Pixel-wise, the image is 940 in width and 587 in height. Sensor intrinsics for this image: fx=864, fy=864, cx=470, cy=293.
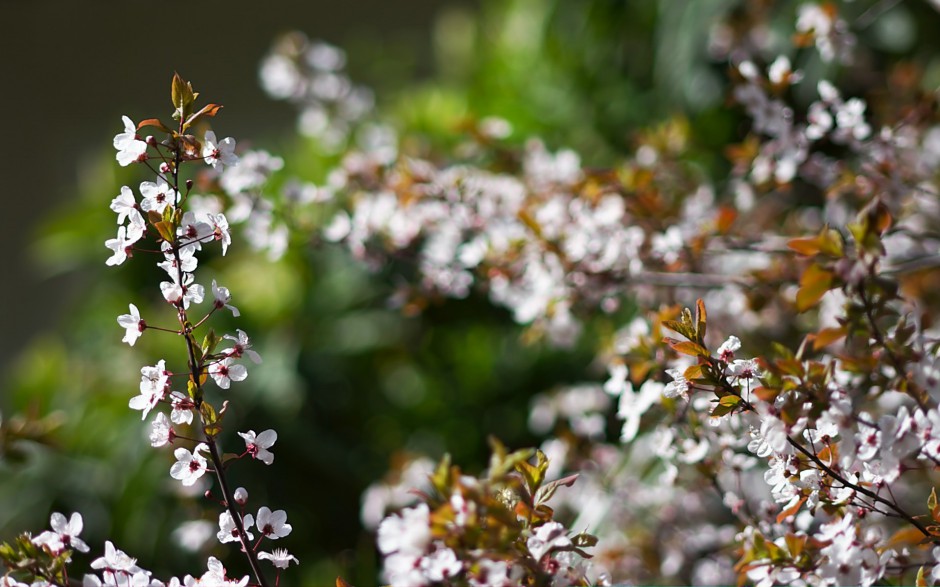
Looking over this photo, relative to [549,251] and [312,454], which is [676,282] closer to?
[549,251]

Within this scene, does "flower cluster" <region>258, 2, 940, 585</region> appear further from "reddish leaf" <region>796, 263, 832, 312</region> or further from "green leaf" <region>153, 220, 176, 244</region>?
"green leaf" <region>153, 220, 176, 244</region>

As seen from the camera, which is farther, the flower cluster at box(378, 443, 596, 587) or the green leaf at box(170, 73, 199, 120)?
the green leaf at box(170, 73, 199, 120)

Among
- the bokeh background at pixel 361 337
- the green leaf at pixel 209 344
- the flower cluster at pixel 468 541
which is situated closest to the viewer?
the flower cluster at pixel 468 541

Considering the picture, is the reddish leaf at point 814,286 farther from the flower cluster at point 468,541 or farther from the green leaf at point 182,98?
the green leaf at point 182,98

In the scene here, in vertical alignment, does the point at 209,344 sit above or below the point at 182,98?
below

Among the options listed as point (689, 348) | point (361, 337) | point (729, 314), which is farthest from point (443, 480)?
point (361, 337)

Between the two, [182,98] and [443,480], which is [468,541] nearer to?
[443,480]

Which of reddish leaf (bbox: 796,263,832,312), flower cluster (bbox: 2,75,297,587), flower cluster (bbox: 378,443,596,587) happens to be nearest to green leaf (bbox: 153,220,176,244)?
flower cluster (bbox: 2,75,297,587)

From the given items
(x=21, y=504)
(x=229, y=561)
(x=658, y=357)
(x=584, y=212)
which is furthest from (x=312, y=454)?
(x=658, y=357)

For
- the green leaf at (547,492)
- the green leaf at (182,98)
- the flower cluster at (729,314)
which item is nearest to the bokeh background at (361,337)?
the flower cluster at (729,314)

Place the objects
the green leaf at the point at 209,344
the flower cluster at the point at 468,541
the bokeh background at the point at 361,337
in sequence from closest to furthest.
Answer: the flower cluster at the point at 468,541, the green leaf at the point at 209,344, the bokeh background at the point at 361,337

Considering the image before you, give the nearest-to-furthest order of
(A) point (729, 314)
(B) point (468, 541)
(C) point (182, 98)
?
(B) point (468, 541) → (C) point (182, 98) → (A) point (729, 314)
